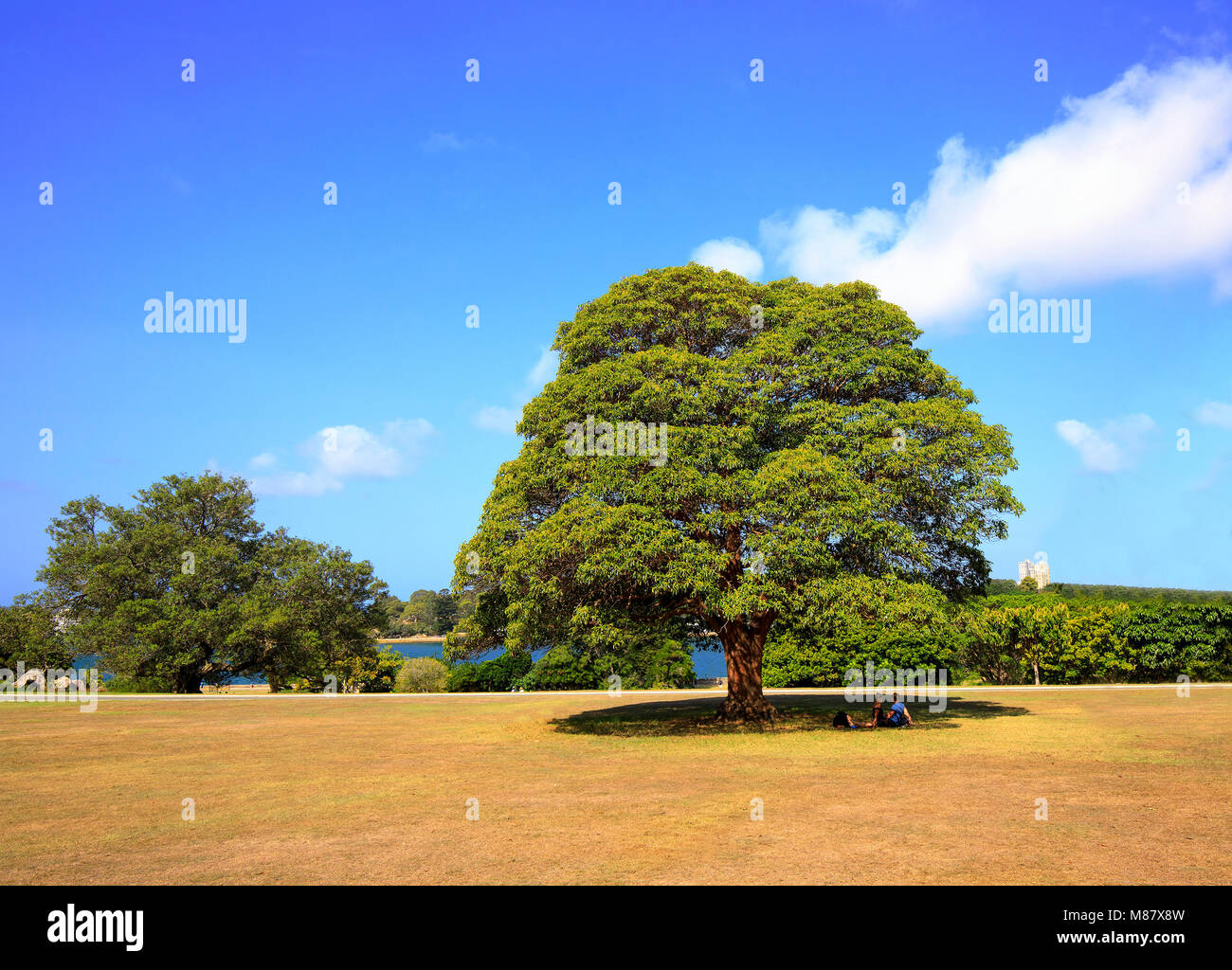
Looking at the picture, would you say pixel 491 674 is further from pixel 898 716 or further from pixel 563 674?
pixel 898 716

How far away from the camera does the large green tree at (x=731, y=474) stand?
19.8 m

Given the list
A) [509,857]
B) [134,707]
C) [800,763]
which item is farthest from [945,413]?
[134,707]

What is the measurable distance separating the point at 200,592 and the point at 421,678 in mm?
11637

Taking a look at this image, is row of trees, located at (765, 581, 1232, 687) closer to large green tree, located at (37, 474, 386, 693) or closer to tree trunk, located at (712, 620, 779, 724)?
tree trunk, located at (712, 620, 779, 724)

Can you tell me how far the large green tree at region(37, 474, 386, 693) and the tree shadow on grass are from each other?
19352mm

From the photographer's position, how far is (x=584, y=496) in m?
20.9

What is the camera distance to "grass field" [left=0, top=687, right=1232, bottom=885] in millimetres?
8945

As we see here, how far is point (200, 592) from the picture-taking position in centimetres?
4047

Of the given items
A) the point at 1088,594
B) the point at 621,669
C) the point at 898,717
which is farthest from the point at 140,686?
the point at 1088,594

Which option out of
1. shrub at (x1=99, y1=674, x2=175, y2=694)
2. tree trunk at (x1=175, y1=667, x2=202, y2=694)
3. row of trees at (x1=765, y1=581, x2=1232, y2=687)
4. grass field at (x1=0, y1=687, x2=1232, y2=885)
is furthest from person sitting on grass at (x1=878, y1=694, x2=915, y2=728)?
shrub at (x1=99, y1=674, x2=175, y2=694)

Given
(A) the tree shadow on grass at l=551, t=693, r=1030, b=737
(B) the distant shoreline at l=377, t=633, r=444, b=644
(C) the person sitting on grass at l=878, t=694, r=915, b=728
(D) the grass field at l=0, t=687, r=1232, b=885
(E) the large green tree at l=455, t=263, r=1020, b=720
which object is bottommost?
(B) the distant shoreline at l=377, t=633, r=444, b=644

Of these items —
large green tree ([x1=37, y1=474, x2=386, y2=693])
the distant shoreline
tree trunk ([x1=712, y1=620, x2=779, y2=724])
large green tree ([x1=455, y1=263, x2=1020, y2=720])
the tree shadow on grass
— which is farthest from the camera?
the distant shoreline

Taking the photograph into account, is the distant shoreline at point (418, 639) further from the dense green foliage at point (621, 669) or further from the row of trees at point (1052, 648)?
the row of trees at point (1052, 648)

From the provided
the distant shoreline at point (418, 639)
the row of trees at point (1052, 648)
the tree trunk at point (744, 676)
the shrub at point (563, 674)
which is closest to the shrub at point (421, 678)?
the shrub at point (563, 674)
